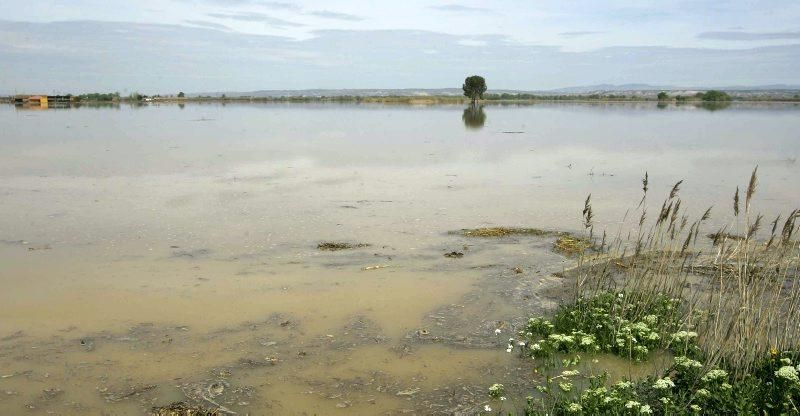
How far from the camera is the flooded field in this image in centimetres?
661

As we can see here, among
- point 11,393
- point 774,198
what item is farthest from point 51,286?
point 774,198

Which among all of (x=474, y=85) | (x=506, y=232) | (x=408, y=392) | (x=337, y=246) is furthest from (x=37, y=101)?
(x=408, y=392)

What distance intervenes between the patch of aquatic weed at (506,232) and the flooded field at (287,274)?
145 millimetres

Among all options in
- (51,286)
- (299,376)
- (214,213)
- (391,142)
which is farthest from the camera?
(391,142)

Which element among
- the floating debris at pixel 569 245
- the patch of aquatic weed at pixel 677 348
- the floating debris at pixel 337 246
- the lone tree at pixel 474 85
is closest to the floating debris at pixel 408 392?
the patch of aquatic weed at pixel 677 348

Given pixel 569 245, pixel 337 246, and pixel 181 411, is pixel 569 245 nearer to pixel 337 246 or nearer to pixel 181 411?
pixel 337 246

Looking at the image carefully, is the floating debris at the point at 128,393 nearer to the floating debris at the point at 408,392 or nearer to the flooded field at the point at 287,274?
the flooded field at the point at 287,274

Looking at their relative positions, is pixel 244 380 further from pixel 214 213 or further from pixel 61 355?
pixel 214 213

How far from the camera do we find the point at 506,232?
13.0m

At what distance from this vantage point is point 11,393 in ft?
20.7

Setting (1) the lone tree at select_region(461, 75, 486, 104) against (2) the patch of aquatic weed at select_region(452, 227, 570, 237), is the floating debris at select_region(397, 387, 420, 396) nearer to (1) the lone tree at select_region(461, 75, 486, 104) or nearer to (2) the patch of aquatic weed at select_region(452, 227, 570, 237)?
(2) the patch of aquatic weed at select_region(452, 227, 570, 237)

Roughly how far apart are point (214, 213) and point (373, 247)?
4.99 m

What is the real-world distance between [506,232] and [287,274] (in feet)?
16.2

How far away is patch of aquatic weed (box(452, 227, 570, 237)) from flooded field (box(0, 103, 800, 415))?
0.14m
